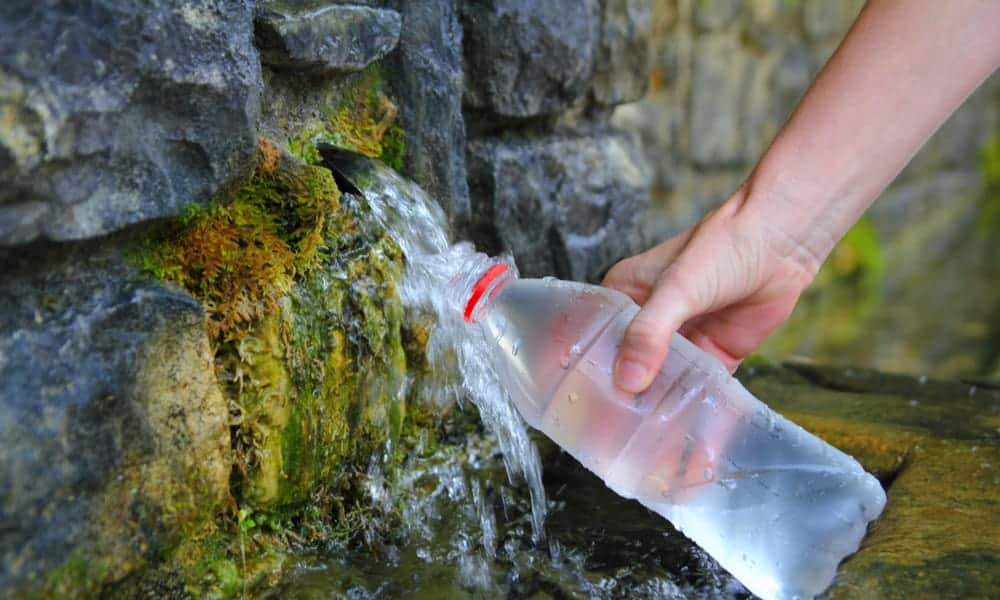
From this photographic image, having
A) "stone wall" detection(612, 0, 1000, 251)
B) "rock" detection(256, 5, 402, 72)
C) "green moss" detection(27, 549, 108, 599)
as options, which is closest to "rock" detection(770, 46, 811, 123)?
"stone wall" detection(612, 0, 1000, 251)

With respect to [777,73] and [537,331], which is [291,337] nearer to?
[537,331]

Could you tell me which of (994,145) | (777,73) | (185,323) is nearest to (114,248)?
(185,323)

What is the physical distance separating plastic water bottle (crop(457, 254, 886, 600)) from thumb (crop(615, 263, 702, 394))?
175 millimetres

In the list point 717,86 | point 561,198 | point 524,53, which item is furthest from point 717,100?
point 524,53

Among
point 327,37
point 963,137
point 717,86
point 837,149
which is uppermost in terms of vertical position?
point 327,37

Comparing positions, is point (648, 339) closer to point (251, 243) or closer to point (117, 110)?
point (251, 243)

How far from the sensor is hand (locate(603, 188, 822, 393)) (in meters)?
1.41

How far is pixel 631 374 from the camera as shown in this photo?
141 centimetres

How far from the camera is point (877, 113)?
1.60 m

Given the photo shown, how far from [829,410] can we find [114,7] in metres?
1.59

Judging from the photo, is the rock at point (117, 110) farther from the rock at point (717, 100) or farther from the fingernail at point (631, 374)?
the rock at point (717, 100)

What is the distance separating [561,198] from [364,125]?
61 cm

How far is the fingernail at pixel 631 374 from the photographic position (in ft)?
4.61

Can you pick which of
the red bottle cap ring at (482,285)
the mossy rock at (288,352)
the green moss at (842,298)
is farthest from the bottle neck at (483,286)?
the green moss at (842,298)
